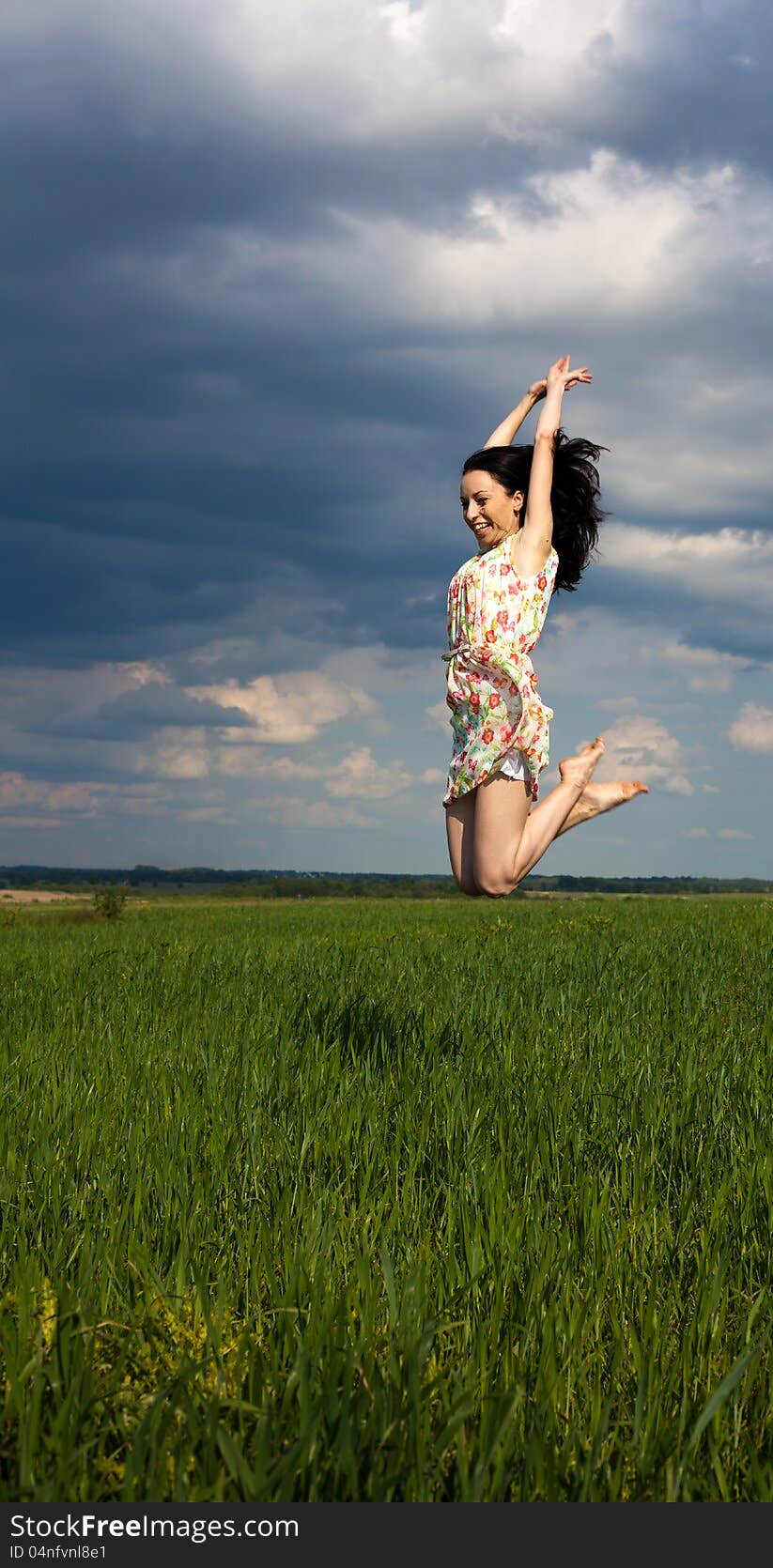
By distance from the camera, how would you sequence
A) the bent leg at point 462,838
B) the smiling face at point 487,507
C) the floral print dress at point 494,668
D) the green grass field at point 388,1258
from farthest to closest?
the smiling face at point 487,507 → the bent leg at point 462,838 → the floral print dress at point 494,668 → the green grass field at point 388,1258

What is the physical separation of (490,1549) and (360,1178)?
259cm

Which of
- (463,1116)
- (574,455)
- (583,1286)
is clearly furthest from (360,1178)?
(574,455)

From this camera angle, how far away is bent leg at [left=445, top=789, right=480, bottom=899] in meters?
5.60

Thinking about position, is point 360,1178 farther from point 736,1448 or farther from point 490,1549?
point 490,1549

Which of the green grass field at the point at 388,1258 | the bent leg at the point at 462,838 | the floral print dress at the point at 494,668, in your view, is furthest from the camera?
the bent leg at the point at 462,838

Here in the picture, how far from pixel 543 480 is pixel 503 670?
964mm

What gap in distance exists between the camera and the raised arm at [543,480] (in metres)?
5.42

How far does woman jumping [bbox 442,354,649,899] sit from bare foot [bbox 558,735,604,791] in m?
0.01

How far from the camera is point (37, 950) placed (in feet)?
54.9

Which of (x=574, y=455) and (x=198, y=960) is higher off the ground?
(x=574, y=455)

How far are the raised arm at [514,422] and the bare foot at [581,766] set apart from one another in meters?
1.73

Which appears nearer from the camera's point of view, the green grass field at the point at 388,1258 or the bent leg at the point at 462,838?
the green grass field at the point at 388,1258

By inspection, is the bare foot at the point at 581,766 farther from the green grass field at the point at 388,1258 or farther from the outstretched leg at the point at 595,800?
the green grass field at the point at 388,1258

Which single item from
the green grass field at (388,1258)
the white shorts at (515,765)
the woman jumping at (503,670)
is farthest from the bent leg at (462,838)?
the green grass field at (388,1258)
